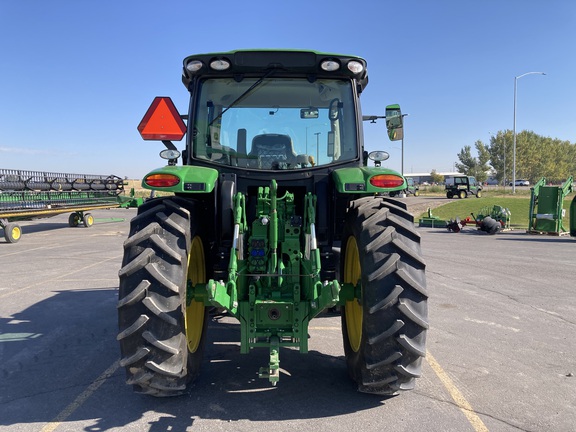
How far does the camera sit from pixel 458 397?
3.40 m

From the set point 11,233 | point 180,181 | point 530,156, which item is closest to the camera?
point 180,181

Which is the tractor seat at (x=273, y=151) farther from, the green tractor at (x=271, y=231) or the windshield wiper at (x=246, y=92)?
the windshield wiper at (x=246, y=92)

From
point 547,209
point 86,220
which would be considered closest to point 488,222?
point 547,209

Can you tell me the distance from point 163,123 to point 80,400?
286 cm

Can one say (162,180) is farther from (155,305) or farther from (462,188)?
(462,188)

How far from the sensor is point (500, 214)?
Result: 1802 centimetres

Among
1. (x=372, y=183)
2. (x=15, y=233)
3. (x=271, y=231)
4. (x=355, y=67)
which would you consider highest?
(x=355, y=67)

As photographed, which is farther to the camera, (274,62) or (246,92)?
(246,92)

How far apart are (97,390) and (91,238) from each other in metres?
12.6

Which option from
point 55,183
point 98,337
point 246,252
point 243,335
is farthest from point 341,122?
point 55,183

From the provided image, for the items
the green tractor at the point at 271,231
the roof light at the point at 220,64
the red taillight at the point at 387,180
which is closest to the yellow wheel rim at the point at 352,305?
the green tractor at the point at 271,231

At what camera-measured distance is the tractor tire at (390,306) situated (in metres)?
2.94

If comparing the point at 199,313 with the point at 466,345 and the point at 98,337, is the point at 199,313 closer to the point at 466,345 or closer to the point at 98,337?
the point at 98,337

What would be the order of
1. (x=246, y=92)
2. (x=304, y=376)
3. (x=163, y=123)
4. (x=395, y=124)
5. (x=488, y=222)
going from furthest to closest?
1. (x=488, y=222)
2. (x=163, y=123)
3. (x=395, y=124)
4. (x=246, y=92)
5. (x=304, y=376)
